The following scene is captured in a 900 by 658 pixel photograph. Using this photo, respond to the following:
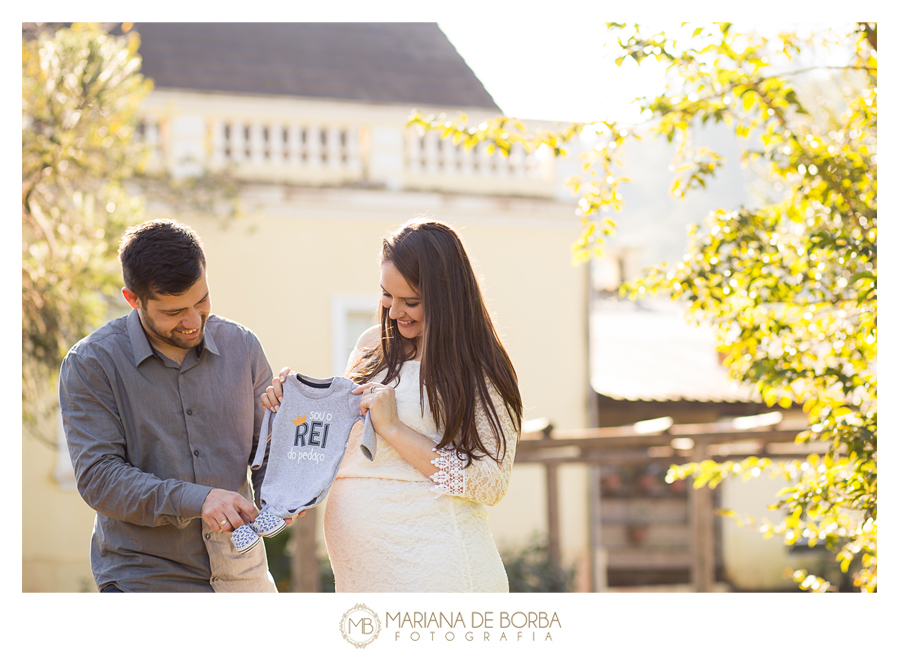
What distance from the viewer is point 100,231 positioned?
5.27 metres

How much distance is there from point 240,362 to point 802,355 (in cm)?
190

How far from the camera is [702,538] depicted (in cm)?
665

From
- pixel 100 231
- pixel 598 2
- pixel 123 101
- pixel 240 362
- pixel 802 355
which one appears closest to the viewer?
pixel 240 362

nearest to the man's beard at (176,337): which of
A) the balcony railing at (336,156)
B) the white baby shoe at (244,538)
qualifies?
the white baby shoe at (244,538)

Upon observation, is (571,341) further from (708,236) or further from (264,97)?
(708,236)

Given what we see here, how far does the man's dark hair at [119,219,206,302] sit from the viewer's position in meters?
2.17

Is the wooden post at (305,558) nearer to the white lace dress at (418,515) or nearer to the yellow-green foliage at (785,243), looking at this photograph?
the yellow-green foliage at (785,243)

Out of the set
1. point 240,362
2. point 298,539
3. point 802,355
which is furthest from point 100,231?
point 802,355

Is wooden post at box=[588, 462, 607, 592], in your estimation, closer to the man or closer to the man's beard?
the man

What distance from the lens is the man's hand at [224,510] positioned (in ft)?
7.07

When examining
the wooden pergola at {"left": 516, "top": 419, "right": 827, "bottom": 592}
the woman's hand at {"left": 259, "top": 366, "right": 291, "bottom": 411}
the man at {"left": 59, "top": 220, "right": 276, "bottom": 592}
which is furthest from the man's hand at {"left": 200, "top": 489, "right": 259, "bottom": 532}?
the wooden pergola at {"left": 516, "top": 419, "right": 827, "bottom": 592}

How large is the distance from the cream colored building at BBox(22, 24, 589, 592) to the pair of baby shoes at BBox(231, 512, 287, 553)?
5149mm

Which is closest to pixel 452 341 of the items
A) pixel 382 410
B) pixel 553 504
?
pixel 382 410

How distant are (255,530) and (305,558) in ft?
12.5
